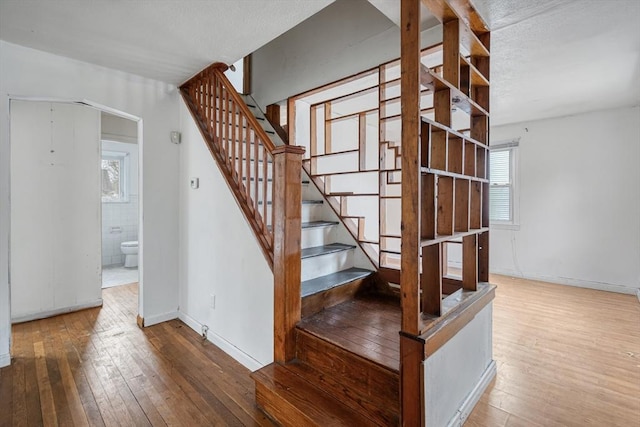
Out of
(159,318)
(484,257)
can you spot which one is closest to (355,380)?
(484,257)

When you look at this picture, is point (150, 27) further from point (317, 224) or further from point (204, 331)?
point (204, 331)

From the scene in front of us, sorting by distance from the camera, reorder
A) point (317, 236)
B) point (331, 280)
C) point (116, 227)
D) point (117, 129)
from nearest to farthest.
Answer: point (331, 280), point (317, 236), point (117, 129), point (116, 227)

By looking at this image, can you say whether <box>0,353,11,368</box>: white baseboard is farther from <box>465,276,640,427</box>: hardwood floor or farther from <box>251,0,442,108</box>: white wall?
<box>251,0,442,108</box>: white wall

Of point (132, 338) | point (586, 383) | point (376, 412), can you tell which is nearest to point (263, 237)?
point (376, 412)

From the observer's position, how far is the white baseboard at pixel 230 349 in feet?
7.32

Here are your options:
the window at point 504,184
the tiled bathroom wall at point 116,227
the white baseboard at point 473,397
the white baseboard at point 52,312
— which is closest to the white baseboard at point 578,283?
the window at point 504,184

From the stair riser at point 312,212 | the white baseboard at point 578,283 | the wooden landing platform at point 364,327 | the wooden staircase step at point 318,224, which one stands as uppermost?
the stair riser at point 312,212

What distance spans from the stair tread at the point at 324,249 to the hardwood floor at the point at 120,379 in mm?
984

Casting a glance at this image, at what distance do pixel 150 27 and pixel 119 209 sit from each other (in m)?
4.74

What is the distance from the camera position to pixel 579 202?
434 cm

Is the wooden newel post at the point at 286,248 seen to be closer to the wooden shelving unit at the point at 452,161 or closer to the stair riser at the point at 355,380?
the stair riser at the point at 355,380

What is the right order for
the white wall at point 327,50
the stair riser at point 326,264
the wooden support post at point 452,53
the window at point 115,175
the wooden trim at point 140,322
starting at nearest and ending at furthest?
the wooden support post at point 452,53 < the stair riser at point 326,264 < the white wall at point 327,50 < the wooden trim at point 140,322 < the window at point 115,175

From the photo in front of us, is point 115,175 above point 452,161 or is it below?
above

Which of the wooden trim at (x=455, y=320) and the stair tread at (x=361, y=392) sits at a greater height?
the wooden trim at (x=455, y=320)
